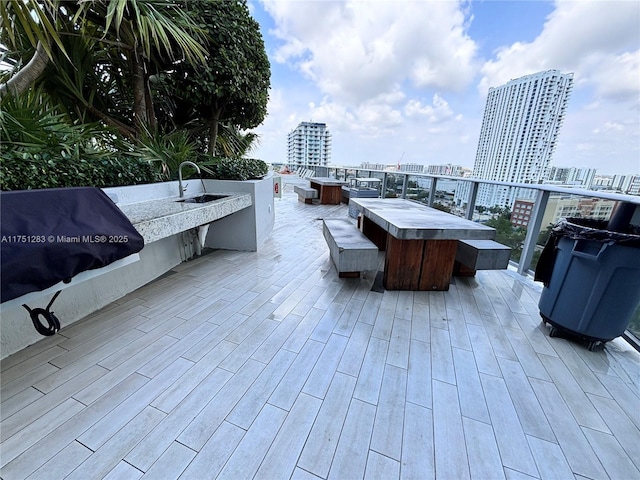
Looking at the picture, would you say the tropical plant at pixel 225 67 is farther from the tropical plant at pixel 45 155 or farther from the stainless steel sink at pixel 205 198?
the tropical plant at pixel 45 155

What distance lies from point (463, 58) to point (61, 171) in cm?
757

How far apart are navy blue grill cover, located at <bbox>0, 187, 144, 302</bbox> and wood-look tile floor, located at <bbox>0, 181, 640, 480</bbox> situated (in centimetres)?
70

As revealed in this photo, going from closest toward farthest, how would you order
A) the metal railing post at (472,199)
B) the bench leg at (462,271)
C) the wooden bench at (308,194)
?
1. the bench leg at (462,271)
2. the metal railing post at (472,199)
3. the wooden bench at (308,194)

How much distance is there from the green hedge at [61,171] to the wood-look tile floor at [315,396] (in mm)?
1120

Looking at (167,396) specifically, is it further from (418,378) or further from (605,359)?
(605,359)

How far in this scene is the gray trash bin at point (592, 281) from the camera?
156 centimetres

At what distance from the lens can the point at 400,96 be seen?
10.7 meters

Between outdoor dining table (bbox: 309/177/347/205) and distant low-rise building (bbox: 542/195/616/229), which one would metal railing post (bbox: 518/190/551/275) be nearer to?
distant low-rise building (bbox: 542/195/616/229)

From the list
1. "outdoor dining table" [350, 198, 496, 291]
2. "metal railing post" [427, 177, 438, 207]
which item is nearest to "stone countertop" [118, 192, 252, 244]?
"outdoor dining table" [350, 198, 496, 291]

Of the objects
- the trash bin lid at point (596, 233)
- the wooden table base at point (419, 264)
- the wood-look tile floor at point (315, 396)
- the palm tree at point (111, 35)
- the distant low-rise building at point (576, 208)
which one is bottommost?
the wood-look tile floor at point (315, 396)

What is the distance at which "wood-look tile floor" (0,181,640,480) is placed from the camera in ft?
3.44

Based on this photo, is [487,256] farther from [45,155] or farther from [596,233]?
[45,155]

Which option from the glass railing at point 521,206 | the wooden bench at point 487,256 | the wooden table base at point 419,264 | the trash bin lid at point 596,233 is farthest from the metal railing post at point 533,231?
the wooden table base at point 419,264

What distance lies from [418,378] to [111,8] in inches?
155
